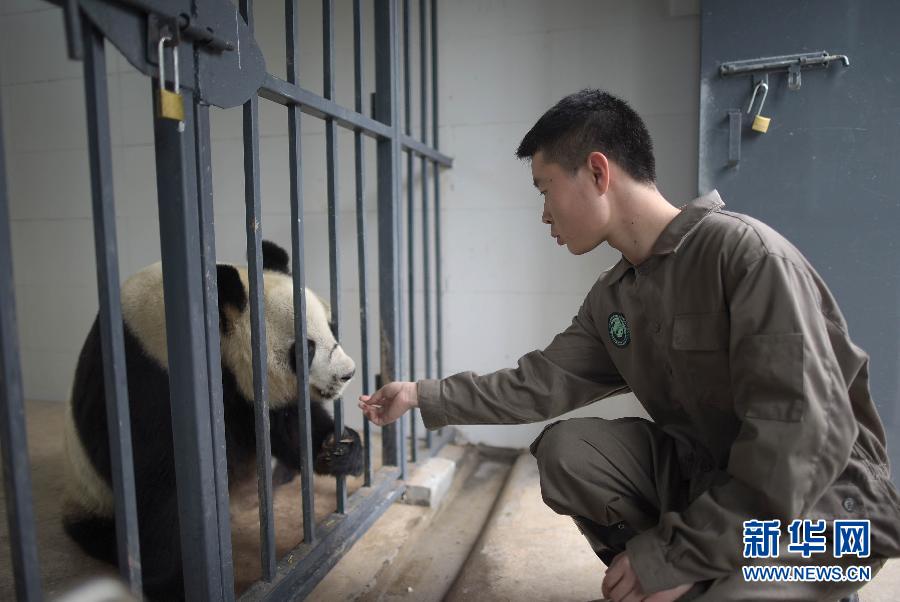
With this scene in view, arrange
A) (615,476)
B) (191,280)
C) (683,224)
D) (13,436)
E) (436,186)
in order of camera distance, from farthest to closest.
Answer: (436,186) < (615,476) < (683,224) < (191,280) < (13,436)

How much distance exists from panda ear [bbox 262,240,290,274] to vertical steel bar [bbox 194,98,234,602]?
980 millimetres

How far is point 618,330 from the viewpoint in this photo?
68.4 inches

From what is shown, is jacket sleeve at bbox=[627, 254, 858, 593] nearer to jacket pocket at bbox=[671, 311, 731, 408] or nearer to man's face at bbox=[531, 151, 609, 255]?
jacket pocket at bbox=[671, 311, 731, 408]

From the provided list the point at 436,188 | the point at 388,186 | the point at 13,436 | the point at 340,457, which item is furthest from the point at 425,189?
the point at 13,436

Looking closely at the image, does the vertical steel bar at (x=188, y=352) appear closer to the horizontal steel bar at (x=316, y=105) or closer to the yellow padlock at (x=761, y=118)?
the horizontal steel bar at (x=316, y=105)

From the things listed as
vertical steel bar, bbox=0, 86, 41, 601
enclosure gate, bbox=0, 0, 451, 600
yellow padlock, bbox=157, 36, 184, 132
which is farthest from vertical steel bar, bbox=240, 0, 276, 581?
vertical steel bar, bbox=0, 86, 41, 601

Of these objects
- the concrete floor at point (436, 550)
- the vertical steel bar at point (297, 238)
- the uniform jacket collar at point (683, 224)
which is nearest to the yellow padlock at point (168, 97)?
the vertical steel bar at point (297, 238)

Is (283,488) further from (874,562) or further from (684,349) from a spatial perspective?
(874,562)

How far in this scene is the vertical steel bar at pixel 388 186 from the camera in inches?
103

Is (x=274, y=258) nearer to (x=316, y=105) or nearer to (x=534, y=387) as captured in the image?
(x=316, y=105)

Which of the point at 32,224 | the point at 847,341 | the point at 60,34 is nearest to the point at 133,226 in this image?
the point at 32,224

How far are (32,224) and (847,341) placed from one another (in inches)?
→ 202

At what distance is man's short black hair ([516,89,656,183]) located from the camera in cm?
155

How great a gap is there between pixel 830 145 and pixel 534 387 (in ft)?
6.35
